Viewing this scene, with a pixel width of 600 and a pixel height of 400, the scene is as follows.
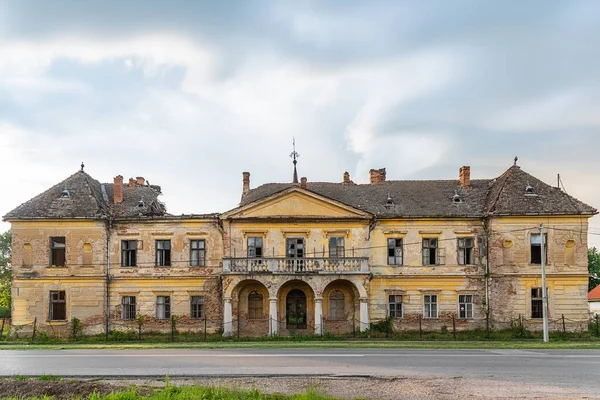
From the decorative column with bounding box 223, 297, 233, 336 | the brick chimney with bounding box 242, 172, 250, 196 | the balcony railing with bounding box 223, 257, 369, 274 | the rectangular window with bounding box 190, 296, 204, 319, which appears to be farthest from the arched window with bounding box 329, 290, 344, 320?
the brick chimney with bounding box 242, 172, 250, 196

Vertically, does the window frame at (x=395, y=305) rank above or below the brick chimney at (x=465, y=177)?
below

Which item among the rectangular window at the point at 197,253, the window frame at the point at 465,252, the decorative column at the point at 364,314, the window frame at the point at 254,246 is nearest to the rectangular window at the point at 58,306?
the rectangular window at the point at 197,253

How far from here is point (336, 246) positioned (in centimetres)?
3519

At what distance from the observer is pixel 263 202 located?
3497 centimetres

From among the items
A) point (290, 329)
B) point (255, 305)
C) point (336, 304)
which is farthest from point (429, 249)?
point (255, 305)

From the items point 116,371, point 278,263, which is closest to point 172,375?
point 116,371

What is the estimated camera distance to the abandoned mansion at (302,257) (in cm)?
3472

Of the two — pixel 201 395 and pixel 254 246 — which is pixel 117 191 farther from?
pixel 201 395

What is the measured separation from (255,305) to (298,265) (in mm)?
3721

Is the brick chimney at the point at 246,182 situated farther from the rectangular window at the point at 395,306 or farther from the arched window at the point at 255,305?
the rectangular window at the point at 395,306

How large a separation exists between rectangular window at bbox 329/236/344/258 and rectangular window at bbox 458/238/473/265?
6919mm

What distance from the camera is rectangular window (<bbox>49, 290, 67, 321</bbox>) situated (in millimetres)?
34875

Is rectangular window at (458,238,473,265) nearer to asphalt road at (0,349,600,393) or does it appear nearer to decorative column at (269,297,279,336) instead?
decorative column at (269,297,279,336)

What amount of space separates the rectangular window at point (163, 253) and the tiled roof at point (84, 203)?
7.17 ft
